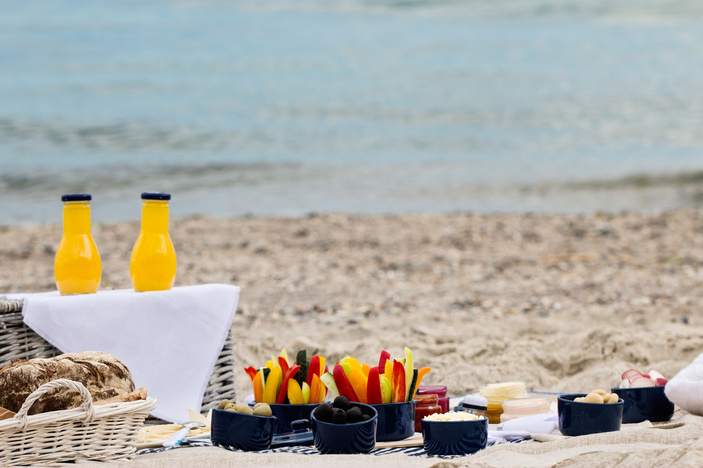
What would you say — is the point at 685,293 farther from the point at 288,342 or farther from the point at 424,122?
the point at 424,122

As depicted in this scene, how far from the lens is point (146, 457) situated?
2.48 meters

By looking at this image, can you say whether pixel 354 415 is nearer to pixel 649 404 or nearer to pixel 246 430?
pixel 246 430

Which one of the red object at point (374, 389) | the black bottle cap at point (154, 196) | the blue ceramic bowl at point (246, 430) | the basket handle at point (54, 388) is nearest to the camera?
the basket handle at point (54, 388)

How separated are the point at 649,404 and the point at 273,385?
1.43 m

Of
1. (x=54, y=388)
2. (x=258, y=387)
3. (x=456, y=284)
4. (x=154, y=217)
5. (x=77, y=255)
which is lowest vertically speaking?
(x=456, y=284)

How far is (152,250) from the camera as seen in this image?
125 inches

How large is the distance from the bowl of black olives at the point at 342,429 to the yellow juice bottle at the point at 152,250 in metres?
1.16

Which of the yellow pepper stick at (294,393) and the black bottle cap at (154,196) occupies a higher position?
the black bottle cap at (154,196)

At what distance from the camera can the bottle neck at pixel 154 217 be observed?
3201mm

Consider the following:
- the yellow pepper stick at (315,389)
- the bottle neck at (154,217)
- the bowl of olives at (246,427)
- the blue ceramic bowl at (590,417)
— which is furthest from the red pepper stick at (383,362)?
the bottle neck at (154,217)

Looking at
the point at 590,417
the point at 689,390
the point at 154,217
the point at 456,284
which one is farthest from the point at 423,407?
the point at 456,284

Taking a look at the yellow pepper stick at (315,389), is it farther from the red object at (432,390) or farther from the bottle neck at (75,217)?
the bottle neck at (75,217)

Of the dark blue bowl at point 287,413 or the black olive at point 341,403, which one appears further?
the dark blue bowl at point 287,413

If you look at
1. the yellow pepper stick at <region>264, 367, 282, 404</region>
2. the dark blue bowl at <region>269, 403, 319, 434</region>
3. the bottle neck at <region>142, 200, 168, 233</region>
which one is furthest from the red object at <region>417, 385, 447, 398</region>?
the bottle neck at <region>142, 200, 168, 233</region>
